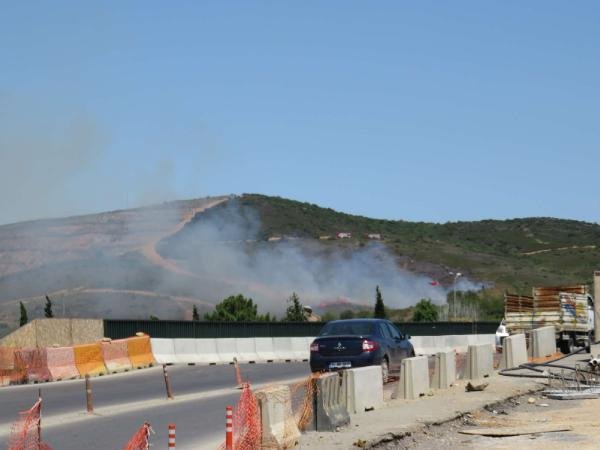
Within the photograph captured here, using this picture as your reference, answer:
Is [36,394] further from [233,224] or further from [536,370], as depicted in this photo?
[233,224]

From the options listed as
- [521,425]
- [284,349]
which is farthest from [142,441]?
[284,349]

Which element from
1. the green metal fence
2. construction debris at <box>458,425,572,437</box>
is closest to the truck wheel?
the green metal fence

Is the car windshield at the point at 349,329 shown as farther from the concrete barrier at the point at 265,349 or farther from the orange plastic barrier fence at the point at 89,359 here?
the concrete barrier at the point at 265,349

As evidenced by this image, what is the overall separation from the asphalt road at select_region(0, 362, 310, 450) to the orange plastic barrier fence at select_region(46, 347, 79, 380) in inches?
26.8

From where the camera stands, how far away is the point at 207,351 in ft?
136

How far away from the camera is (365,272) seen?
121188mm

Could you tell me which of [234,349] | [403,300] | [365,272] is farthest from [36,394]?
[365,272]

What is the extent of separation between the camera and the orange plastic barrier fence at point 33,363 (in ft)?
104

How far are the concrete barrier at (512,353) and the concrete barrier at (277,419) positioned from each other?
1554 centimetres

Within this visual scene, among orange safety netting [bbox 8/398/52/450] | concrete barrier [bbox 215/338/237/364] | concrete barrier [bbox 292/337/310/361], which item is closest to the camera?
orange safety netting [bbox 8/398/52/450]

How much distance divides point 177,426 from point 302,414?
2611 millimetres

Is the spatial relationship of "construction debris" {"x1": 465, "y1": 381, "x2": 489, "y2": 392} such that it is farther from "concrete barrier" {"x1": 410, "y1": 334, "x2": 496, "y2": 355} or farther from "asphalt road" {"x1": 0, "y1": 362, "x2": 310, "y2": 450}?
"concrete barrier" {"x1": 410, "y1": 334, "x2": 496, "y2": 355}

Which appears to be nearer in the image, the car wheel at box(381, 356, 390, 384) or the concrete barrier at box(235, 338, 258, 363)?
the car wheel at box(381, 356, 390, 384)

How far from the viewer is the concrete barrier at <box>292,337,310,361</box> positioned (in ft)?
154
